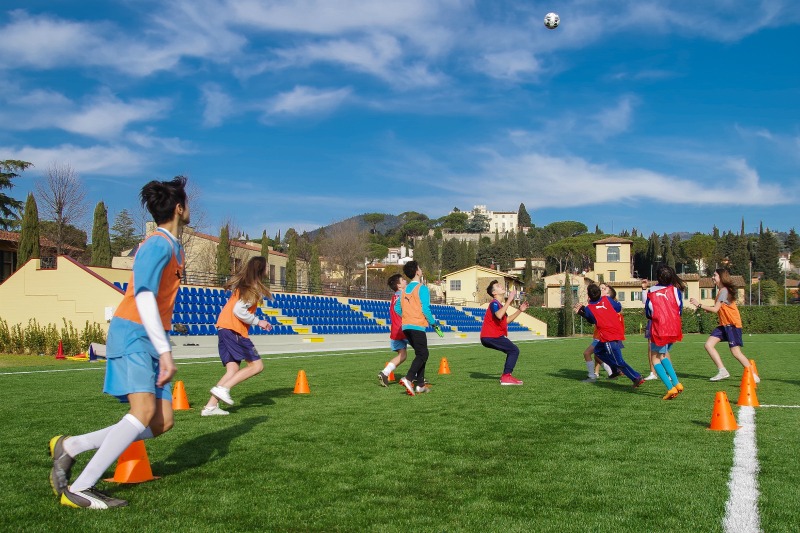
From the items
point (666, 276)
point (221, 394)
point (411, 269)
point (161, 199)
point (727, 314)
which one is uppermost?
point (161, 199)

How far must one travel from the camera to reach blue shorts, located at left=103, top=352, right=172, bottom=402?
13.3 feet

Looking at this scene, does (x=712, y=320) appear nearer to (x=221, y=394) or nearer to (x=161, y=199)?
(x=221, y=394)

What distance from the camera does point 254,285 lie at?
8031 millimetres

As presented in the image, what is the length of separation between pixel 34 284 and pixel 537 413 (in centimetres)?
2171

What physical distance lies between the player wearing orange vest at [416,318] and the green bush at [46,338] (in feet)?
49.4

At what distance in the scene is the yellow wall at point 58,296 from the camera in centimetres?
2292

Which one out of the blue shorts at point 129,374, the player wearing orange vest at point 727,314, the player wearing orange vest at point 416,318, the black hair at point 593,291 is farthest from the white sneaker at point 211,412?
the player wearing orange vest at point 727,314

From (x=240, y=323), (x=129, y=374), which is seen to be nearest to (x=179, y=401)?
(x=240, y=323)

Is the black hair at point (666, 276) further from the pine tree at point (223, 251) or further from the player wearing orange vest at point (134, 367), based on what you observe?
the pine tree at point (223, 251)

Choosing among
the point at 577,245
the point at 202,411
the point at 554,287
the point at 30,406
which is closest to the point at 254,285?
the point at 202,411

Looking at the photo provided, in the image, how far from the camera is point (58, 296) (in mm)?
23406

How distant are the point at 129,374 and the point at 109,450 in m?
0.47

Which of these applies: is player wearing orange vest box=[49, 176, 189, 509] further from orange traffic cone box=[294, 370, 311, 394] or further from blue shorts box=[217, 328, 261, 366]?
orange traffic cone box=[294, 370, 311, 394]

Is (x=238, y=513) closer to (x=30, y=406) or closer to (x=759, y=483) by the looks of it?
(x=759, y=483)
